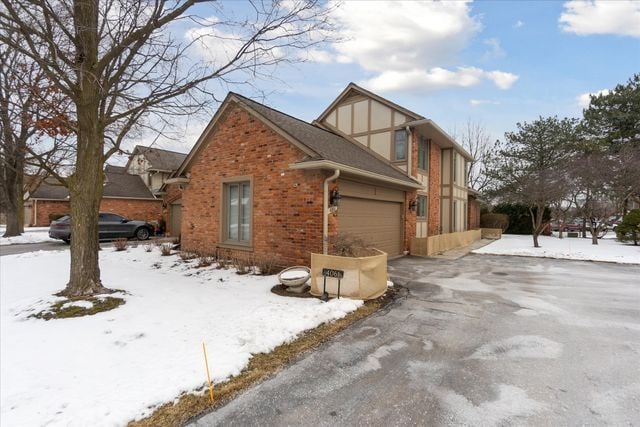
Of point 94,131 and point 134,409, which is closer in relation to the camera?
point 134,409

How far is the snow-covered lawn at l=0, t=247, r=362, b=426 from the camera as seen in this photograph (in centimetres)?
280

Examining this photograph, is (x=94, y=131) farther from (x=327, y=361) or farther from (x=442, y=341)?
(x=442, y=341)

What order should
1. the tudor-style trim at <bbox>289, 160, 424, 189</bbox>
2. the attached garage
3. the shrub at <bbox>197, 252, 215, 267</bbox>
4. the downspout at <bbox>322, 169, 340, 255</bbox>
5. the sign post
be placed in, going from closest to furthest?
the sign post → the tudor-style trim at <bbox>289, 160, 424, 189</bbox> → the downspout at <bbox>322, 169, 340, 255</bbox> → the attached garage → the shrub at <bbox>197, 252, 215, 267</bbox>

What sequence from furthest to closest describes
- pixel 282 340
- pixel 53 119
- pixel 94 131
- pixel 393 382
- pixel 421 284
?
pixel 421 284, pixel 53 119, pixel 94 131, pixel 282 340, pixel 393 382

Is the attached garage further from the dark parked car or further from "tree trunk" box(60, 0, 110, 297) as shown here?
the dark parked car

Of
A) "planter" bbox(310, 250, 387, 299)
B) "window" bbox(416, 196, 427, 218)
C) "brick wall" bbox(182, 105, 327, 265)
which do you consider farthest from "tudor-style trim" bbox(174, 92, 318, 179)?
"window" bbox(416, 196, 427, 218)

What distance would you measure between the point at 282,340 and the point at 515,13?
11189mm

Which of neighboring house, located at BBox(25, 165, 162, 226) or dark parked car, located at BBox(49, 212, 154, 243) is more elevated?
neighboring house, located at BBox(25, 165, 162, 226)

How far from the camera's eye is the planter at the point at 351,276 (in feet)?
19.9

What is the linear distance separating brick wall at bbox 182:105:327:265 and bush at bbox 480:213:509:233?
22.7 m

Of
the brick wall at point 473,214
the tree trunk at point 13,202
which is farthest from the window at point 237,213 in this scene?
the brick wall at point 473,214

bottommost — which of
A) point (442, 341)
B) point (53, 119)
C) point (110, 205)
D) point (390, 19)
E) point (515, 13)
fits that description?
point (442, 341)

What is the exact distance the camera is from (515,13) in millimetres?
9289

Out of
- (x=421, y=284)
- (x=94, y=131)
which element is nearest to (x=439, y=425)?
(x=421, y=284)
